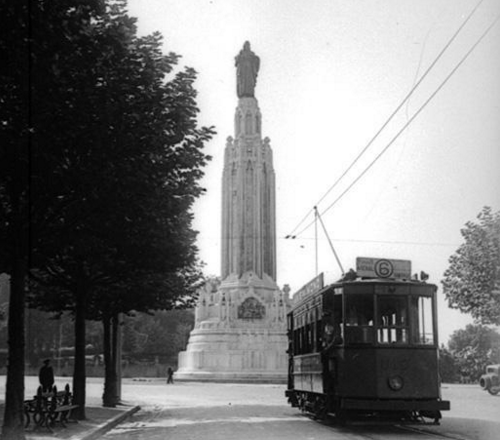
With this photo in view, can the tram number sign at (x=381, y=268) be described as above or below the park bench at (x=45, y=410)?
above

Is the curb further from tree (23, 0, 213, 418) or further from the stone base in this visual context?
the stone base

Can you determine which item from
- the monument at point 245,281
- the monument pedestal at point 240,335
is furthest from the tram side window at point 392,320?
the monument at point 245,281

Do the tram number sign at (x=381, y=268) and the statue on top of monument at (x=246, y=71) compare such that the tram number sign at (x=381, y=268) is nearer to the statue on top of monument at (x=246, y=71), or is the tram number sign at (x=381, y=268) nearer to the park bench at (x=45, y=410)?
the park bench at (x=45, y=410)

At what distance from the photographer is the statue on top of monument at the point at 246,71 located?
74.5 meters

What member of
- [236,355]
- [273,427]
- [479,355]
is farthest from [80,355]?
[479,355]

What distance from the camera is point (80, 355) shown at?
803 inches

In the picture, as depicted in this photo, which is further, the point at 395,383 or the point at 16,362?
the point at 395,383

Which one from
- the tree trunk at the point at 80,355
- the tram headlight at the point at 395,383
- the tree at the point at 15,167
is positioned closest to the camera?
the tree at the point at 15,167

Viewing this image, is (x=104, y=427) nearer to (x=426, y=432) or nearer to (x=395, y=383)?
(x=395, y=383)

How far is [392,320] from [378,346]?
729 mm

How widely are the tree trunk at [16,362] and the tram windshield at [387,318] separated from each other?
663 centimetres

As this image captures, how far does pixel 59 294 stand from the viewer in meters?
25.6

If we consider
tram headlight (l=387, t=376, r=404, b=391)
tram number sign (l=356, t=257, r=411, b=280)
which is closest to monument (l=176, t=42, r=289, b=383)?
tram number sign (l=356, t=257, r=411, b=280)

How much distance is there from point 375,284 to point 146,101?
6.25 m
